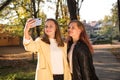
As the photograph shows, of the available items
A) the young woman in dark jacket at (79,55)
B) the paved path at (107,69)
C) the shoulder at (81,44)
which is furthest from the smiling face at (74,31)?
the paved path at (107,69)

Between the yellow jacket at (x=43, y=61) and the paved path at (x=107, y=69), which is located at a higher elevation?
the yellow jacket at (x=43, y=61)

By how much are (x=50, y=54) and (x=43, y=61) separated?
14 cm

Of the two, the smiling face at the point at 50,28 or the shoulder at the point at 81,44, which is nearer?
the shoulder at the point at 81,44

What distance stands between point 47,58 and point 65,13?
31545 mm

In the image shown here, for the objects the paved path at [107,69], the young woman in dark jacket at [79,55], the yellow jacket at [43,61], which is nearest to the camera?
the young woman in dark jacket at [79,55]

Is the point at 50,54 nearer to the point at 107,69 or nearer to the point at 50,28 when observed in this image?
the point at 50,28

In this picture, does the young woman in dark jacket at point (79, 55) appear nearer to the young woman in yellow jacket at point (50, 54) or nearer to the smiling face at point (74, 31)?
the smiling face at point (74, 31)

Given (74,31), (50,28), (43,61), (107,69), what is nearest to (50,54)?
(43,61)

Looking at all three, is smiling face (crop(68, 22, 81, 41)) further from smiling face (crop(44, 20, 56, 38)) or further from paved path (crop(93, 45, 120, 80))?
paved path (crop(93, 45, 120, 80))

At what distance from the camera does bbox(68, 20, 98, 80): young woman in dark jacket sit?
4852 mm

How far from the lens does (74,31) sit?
506cm

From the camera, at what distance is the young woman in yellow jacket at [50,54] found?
16.4 ft

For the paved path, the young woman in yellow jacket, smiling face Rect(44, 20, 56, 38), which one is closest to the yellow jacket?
the young woman in yellow jacket

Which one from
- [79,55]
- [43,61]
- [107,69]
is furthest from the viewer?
[107,69]
